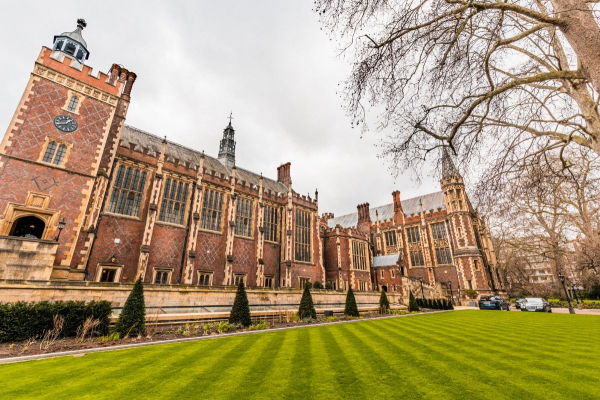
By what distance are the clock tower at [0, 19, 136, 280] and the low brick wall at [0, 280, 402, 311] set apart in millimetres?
Answer: 2004

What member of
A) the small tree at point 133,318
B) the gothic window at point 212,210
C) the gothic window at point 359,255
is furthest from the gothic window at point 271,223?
the small tree at point 133,318

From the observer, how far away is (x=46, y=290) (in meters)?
11.1

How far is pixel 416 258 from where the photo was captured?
4119 cm

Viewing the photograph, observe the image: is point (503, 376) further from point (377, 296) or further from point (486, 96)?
point (377, 296)

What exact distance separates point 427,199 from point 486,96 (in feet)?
152

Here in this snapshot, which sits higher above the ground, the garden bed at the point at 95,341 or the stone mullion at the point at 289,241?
the stone mullion at the point at 289,241

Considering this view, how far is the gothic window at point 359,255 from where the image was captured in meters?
36.5

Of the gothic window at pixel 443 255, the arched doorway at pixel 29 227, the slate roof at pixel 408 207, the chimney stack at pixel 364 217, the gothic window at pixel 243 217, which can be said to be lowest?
the arched doorway at pixel 29 227

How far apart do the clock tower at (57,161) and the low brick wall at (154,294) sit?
2004 mm

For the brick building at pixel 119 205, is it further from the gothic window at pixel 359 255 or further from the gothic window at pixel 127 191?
the gothic window at pixel 359 255

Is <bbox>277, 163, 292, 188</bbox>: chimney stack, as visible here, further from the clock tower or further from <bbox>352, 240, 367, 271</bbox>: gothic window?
the clock tower

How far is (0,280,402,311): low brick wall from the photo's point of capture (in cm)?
1062

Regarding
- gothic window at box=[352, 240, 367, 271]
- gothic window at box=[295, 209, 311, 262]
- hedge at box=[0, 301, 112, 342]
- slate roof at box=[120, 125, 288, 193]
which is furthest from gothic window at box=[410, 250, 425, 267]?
hedge at box=[0, 301, 112, 342]

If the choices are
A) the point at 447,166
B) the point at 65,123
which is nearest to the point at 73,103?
A: the point at 65,123
